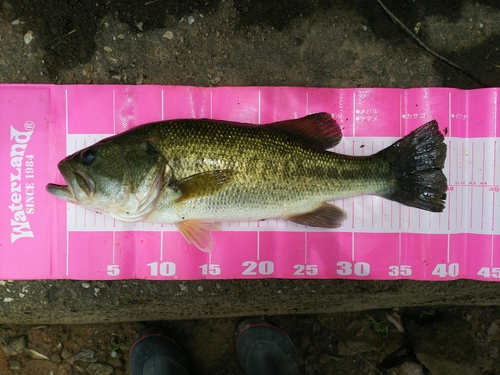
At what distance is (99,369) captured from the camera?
2.82m

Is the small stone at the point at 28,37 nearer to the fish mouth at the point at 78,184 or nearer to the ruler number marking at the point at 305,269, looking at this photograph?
the fish mouth at the point at 78,184

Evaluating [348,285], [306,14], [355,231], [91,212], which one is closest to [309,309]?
[348,285]

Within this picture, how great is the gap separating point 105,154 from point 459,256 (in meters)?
2.39

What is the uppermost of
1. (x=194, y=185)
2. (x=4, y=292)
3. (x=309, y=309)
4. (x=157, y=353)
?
(x=194, y=185)

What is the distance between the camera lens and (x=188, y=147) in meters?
2.02

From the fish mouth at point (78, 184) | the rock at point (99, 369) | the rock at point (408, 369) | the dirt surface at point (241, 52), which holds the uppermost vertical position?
the dirt surface at point (241, 52)

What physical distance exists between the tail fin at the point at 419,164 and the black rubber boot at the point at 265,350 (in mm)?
1397

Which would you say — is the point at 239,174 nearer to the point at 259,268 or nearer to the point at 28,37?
the point at 259,268

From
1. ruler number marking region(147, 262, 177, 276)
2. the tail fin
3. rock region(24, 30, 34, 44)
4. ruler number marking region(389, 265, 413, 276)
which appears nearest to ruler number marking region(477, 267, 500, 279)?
ruler number marking region(389, 265, 413, 276)

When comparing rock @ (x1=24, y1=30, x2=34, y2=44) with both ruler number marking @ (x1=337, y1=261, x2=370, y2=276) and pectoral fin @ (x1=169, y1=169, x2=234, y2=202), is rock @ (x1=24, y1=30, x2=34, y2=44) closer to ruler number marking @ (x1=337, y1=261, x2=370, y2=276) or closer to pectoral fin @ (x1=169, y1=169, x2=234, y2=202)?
pectoral fin @ (x1=169, y1=169, x2=234, y2=202)

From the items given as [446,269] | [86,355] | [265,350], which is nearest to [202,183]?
[265,350]

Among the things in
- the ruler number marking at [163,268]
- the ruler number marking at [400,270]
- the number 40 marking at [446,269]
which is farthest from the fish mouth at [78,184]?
the number 40 marking at [446,269]

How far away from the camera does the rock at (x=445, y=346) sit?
8.74ft

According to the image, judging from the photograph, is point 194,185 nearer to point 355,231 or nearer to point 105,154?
point 105,154
